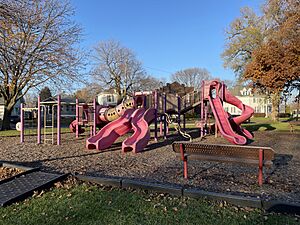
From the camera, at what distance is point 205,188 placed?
4.72 m

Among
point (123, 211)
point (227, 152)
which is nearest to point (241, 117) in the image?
point (227, 152)

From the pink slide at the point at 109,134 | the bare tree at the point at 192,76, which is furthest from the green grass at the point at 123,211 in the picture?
the bare tree at the point at 192,76

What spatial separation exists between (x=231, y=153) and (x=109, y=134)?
6152 millimetres

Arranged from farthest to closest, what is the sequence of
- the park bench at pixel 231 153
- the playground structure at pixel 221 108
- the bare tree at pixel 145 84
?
the bare tree at pixel 145 84 → the playground structure at pixel 221 108 → the park bench at pixel 231 153

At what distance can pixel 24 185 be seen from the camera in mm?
4719

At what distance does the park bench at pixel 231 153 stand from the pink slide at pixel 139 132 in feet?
12.7

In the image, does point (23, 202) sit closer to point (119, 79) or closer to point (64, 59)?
point (64, 59)

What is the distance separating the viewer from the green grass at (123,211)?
326cm

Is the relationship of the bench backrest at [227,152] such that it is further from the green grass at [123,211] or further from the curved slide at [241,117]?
the curved slide at [241,117]

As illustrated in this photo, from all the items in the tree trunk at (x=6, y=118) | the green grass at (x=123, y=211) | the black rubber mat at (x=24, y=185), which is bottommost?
the green grass at (x=123, y=211)

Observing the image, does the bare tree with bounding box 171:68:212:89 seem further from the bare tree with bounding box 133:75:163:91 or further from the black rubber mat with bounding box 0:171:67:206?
the black rubber mat with bounding box 0:171:67:206

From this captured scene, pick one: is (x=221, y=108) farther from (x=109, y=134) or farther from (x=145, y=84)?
(x=145, y=84)

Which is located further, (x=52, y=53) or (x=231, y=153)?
(x=52, y=53)

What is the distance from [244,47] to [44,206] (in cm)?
3093
